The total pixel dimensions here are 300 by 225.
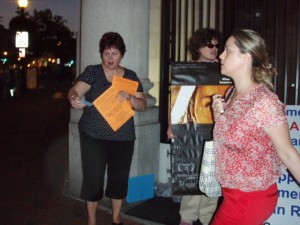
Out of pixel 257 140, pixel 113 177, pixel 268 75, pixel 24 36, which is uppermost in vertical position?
pixel 24 36

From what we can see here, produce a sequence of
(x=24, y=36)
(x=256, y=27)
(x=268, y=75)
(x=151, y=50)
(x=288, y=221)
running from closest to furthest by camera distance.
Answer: (x=268, y=75)
(x=288, y=221)
(x=256, y=27)
(x=151, y=50)
(x=24, y=36)

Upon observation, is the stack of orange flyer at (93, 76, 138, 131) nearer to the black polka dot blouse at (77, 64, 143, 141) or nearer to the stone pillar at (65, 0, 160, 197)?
the black polka dot blouse at (77, 64, 143, 141)

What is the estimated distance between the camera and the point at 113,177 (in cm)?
385

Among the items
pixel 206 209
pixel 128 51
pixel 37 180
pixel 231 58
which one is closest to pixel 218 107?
pixel 231 58

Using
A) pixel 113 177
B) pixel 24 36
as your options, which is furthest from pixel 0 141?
pixel 24 36

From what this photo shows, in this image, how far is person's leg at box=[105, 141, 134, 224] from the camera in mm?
3752

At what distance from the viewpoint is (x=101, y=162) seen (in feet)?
12.2

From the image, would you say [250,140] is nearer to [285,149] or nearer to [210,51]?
[285,149]

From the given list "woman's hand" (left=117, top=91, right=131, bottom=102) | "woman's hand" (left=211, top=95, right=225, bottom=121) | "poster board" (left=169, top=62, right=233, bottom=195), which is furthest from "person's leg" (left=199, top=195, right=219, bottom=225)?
"woman's hand" (left=211, top=95, right=225, bottom=121)

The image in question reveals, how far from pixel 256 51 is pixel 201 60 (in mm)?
1618

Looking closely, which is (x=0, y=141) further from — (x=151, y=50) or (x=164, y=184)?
(x=164, y=184)

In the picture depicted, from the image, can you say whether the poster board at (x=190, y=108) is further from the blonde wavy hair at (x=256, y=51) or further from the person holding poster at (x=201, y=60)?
the blonde wavy hair at (x=256, y=51)

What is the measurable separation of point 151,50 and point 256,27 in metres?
2.16

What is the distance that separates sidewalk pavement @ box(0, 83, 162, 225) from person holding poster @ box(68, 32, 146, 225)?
976 mm
